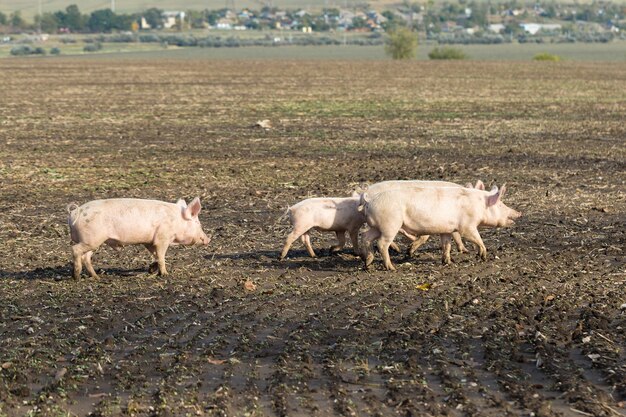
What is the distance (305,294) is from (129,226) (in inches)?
71.4

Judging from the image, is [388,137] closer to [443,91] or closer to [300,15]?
[443,91]

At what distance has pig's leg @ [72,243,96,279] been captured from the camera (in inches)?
433

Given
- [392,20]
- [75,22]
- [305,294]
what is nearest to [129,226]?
[305,294]

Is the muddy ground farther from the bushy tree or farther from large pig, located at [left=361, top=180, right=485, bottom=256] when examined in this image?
the bushy tree

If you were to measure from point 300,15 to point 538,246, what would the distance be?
602 ft

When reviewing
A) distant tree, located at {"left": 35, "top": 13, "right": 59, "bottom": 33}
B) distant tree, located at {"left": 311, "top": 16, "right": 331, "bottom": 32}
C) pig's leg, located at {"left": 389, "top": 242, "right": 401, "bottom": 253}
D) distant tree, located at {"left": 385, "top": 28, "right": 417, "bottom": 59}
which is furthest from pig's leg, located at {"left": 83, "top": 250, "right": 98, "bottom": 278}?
distant tree, located at {"left": 311, "top": 16, "right": 331, "bottom": 32}

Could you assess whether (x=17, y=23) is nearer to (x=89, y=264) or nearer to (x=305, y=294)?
(x=89, y=264)

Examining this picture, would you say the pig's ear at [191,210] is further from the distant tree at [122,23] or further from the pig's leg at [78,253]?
the distant tree at [122,23]

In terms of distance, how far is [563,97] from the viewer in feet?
129

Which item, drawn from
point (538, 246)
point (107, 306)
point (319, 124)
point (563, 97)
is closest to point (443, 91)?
point (563, 97)

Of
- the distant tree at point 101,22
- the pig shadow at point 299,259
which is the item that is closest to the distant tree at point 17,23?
the distant tree at point 101,22

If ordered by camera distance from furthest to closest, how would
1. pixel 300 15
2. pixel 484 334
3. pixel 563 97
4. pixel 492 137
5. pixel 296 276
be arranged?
1. pixel 300 15
2. pixel 563 97
3. pixel 492 137
4. pixel 296 276
5. pixel 484 334

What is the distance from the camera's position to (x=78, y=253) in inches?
433

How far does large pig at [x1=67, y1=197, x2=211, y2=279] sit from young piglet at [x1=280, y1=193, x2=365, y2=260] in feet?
3.49
